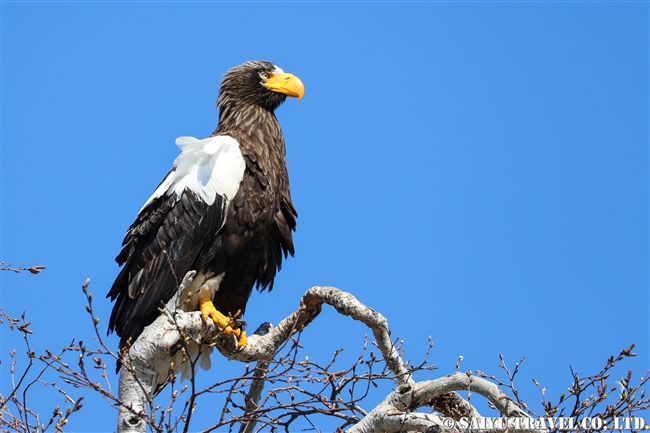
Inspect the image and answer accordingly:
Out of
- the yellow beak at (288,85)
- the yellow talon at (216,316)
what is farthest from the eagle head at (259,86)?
the yellow talon at (216,316)

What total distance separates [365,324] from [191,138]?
69.9 inches

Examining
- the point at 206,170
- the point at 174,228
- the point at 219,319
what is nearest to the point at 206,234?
the point at 174,228

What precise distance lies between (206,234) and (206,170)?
0.40 metres

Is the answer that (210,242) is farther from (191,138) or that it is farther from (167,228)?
(191,138)

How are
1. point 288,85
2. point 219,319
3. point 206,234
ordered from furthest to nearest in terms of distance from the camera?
point 288,85
point 206,234
point 219,319

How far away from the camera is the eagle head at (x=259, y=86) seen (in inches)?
233

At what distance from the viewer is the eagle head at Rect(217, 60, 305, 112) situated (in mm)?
5926

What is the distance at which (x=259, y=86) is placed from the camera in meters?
5.96

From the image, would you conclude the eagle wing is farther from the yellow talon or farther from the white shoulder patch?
the yellow talon

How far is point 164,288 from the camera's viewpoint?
15.6 ft

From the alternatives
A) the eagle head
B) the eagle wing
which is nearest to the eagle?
the eagle wing

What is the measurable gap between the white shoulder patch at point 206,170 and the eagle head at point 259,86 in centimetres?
95

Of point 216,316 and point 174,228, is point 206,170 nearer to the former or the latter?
point 174,228

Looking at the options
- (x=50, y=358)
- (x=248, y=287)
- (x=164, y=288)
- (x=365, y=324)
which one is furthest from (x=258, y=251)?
(x=50, y=358)
